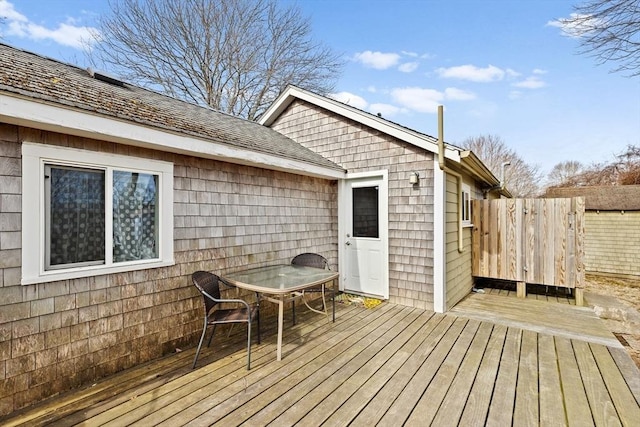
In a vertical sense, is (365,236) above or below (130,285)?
above

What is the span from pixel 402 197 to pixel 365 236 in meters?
1.07

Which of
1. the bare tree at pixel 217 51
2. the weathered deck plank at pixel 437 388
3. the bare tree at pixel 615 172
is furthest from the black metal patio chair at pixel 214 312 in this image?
the bare tree at pixel 615 172

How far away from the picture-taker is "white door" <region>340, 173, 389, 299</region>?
544 centimetres

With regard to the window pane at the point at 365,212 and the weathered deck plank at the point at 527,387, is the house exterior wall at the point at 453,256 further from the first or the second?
the weathered deck plank at the point at 527,387

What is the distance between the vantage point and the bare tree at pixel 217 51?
11.2 meters

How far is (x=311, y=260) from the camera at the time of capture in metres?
4.89

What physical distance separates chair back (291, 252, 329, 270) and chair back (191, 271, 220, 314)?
169cm

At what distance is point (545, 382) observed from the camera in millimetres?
2756

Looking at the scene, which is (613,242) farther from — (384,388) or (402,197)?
(384,388)

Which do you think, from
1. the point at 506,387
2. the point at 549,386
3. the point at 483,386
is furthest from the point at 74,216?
the point at 549,386

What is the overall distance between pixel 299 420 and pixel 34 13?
12.6 meters

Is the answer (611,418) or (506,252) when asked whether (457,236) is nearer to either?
(506,252)

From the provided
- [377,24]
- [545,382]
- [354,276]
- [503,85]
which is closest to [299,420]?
[545,382]

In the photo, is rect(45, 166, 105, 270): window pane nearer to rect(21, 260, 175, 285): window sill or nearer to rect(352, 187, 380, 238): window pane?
rect(21, 260, 175, 285): window sill
